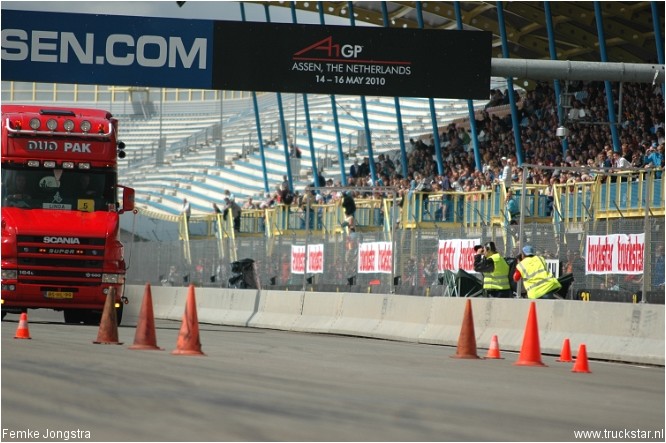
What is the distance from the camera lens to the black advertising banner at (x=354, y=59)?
2747 cm

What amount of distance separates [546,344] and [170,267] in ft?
73.8

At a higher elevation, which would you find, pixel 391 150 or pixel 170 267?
pixel 391 150

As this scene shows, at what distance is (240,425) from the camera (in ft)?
31.7

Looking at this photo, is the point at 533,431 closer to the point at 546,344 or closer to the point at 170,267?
the point at 546,344

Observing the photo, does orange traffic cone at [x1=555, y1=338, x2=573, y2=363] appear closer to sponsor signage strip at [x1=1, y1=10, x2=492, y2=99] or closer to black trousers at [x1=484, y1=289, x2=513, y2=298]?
black trousers at [x1=484, y1=289, x2=513, y2=298]

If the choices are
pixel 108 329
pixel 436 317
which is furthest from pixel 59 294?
pixel 436 317

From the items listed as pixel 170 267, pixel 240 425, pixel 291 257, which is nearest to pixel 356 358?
pixel 240 425

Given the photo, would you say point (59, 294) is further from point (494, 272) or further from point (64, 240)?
point (494, 272)

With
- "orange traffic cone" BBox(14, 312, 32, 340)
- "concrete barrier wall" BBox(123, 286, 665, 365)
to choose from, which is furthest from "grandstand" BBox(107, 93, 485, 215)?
"orange traffic cone" BBox(14, 312, 32, 340)

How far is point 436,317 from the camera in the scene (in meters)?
23.0

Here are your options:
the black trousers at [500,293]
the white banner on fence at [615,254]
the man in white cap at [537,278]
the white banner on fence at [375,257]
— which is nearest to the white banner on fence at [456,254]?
the white banner on fence at [375,257]

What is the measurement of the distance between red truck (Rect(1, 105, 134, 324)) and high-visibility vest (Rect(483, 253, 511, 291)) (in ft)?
20.0

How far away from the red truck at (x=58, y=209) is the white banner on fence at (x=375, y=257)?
7.83 m

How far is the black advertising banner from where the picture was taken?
90.1 feet
